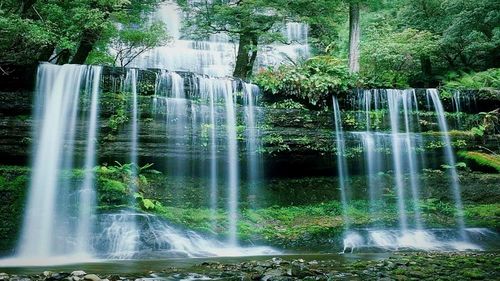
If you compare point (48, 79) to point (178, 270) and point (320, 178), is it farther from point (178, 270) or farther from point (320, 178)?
point (320, 178)

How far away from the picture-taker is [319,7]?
611 inches

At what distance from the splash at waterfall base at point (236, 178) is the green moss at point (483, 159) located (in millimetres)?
280

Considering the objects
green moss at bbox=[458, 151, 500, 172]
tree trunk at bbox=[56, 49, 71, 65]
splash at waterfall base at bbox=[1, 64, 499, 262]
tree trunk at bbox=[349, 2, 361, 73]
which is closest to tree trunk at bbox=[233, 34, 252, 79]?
splash at waterfall base at bbox=[1, 64, 499, 262]

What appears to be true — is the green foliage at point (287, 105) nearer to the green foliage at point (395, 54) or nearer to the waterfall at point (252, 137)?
the waterfall at point (252, 137)

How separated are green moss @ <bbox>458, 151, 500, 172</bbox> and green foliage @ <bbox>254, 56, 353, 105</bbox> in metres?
4.47

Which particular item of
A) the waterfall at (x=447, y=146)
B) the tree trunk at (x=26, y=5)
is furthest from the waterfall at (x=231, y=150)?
the waterfall at (x=447, y=146)

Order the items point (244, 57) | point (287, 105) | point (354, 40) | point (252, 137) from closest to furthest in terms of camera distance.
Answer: point (252, 137), point (287, 105), point (354, 40), point (244, 57)

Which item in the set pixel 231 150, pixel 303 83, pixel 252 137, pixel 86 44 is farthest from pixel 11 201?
pixel 303 83

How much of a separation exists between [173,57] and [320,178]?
A: 10680 mm

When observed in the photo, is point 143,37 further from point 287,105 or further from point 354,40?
point 354,40

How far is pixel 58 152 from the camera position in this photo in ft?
Result: 37.4

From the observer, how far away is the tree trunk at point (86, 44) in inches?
497

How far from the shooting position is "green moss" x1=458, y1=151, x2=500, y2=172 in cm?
1347

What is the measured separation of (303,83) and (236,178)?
3.74 metres
